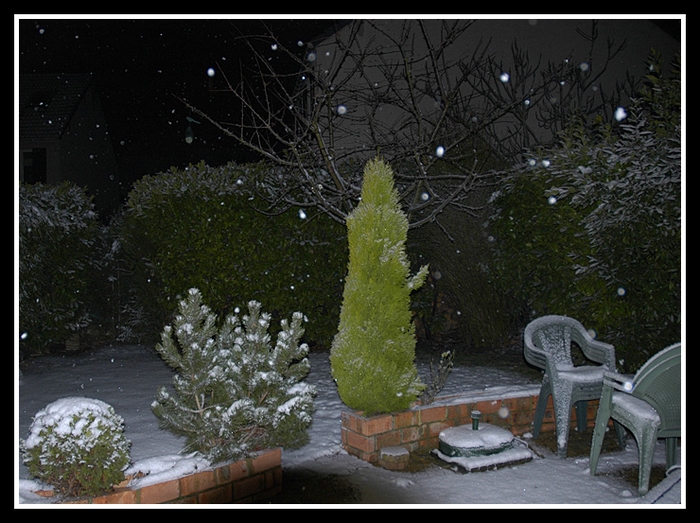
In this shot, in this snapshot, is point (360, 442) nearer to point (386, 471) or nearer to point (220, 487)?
point (386, 471)

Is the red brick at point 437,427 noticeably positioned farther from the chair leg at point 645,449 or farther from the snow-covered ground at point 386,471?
the chair leg at point 645,449

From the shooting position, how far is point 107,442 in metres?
2.72

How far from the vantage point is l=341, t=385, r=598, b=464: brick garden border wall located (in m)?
3.84

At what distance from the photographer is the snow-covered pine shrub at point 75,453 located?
8.75 feet

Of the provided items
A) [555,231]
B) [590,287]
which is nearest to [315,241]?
[555,231]

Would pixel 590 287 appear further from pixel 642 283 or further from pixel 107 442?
pixel 107 442

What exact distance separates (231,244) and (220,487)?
411cm

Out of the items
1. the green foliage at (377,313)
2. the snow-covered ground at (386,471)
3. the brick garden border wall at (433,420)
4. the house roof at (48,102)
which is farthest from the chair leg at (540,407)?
the house roof at (48,102)

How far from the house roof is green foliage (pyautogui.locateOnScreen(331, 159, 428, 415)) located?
14.3m

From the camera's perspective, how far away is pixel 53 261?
7375mm

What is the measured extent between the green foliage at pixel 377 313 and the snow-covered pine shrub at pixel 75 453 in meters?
1.65

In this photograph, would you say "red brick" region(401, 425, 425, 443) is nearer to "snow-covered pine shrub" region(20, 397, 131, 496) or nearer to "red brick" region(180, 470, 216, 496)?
"red brick" region(180, 470, 216, 496)

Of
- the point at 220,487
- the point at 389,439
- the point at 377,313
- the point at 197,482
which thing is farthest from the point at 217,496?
the point at 377,313

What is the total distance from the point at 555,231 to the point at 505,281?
41.8 inches
